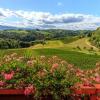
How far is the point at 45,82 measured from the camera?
22.4 feet

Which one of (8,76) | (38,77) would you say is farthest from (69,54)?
(38,77)

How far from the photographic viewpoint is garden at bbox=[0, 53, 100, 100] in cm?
675

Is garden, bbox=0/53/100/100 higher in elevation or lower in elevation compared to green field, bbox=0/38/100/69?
higher

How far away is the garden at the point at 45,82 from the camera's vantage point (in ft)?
22.2

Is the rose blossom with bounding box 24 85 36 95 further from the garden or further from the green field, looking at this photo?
the green field

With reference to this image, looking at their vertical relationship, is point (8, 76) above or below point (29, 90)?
above

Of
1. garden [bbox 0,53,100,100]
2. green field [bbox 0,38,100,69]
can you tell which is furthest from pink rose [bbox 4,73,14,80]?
green field [bbox 0,38,100,69]

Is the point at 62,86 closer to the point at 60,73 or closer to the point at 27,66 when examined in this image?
the point at 60,73

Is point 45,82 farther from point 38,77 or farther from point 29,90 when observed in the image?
point 29,90

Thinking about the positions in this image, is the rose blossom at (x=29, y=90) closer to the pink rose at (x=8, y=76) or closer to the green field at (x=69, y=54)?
the pink rose at (x=8, y=76)

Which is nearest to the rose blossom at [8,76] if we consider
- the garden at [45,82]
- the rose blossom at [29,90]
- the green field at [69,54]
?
the garden at [45,82]

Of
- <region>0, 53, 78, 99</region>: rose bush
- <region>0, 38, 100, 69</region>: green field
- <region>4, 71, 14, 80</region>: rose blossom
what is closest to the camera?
<region>0, 53, 78, 99</region>: rose bush

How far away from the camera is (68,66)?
7.48 metres

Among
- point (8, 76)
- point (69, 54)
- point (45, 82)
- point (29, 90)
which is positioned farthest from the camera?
point (69, 54)
